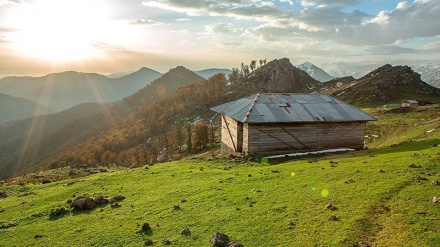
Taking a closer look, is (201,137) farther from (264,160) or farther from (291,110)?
(264,160)

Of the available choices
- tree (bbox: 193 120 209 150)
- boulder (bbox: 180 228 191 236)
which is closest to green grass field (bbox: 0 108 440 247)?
boulder (bbox: 180 228 191 236)

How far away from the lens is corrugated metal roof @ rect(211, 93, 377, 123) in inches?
1310

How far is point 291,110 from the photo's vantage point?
116 ft

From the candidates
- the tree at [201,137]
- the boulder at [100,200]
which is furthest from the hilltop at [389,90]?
the boulder at [100,200]

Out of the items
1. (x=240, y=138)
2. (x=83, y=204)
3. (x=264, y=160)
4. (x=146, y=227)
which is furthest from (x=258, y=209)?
(x=240, y=138)

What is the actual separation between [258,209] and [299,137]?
71.3ft

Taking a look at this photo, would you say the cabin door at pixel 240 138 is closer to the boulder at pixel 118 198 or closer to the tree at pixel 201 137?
the boulder at pixel 118 198

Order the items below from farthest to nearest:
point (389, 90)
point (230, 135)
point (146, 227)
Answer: point (389, 90)
point (230, 135)
point (146, 227)

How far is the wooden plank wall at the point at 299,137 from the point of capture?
3291 cm

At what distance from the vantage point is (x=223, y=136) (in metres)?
43.3

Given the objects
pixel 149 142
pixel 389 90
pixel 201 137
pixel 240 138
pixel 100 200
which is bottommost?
pixel 149 142

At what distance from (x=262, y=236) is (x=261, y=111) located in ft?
77.0

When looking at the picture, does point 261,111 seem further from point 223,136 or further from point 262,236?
point 262,236

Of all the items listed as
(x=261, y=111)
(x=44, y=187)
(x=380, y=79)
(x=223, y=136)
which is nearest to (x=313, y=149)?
(x=261, y=111)
